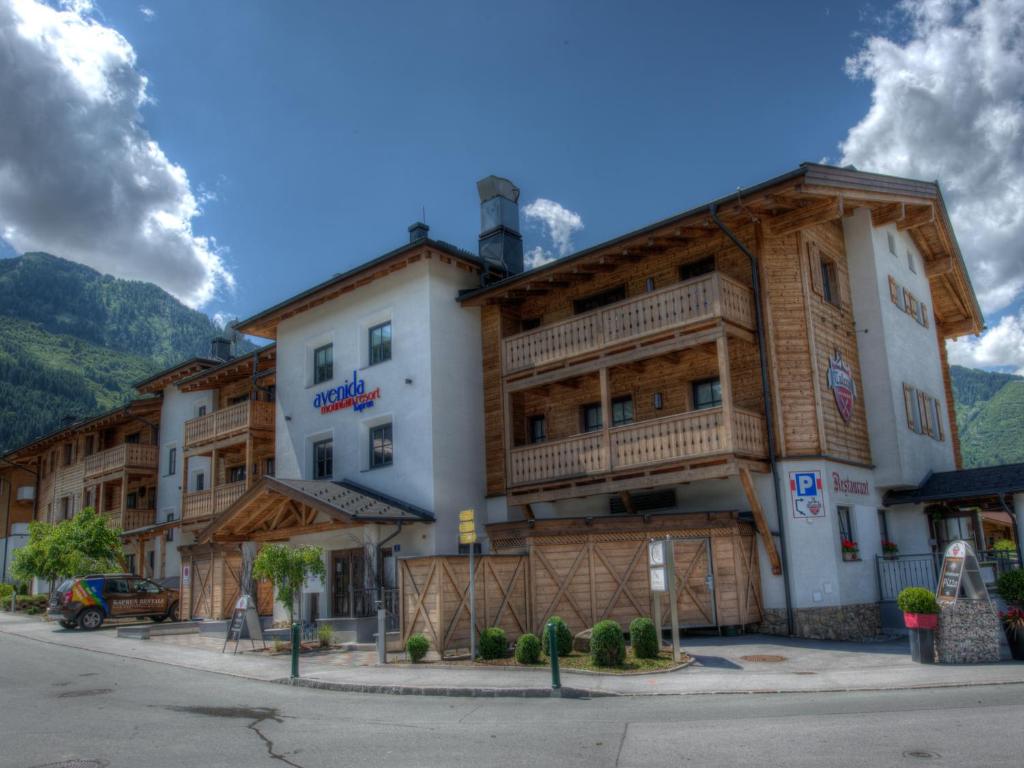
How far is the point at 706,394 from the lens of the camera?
70.9 feet

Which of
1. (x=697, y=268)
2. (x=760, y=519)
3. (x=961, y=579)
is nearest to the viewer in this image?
(x=961, y=579)

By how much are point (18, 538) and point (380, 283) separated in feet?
127

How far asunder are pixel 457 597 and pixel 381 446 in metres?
9.02

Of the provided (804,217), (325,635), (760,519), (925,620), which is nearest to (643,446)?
(760,519)

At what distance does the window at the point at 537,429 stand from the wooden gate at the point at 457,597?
725cm

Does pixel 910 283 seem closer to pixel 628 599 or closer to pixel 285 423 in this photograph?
pixel 628 599

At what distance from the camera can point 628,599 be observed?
1828cm

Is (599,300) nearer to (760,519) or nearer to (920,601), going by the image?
(760,519)

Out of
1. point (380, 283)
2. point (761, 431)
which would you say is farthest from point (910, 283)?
point (380, 283)

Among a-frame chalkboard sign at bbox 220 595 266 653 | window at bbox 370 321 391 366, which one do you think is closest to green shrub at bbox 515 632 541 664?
a-frame chalkboard sign at bbox 220 595 266 653

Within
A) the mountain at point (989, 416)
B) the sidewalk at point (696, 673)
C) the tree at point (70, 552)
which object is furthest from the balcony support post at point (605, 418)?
the mountain at point (989, 416)

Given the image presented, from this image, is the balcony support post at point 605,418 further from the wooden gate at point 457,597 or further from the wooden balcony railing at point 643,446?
the wooden gate at point 457,597

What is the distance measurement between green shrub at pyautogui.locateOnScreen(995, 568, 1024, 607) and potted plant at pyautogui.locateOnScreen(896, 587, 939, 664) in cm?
152

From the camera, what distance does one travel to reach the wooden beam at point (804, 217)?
64.6 feet
